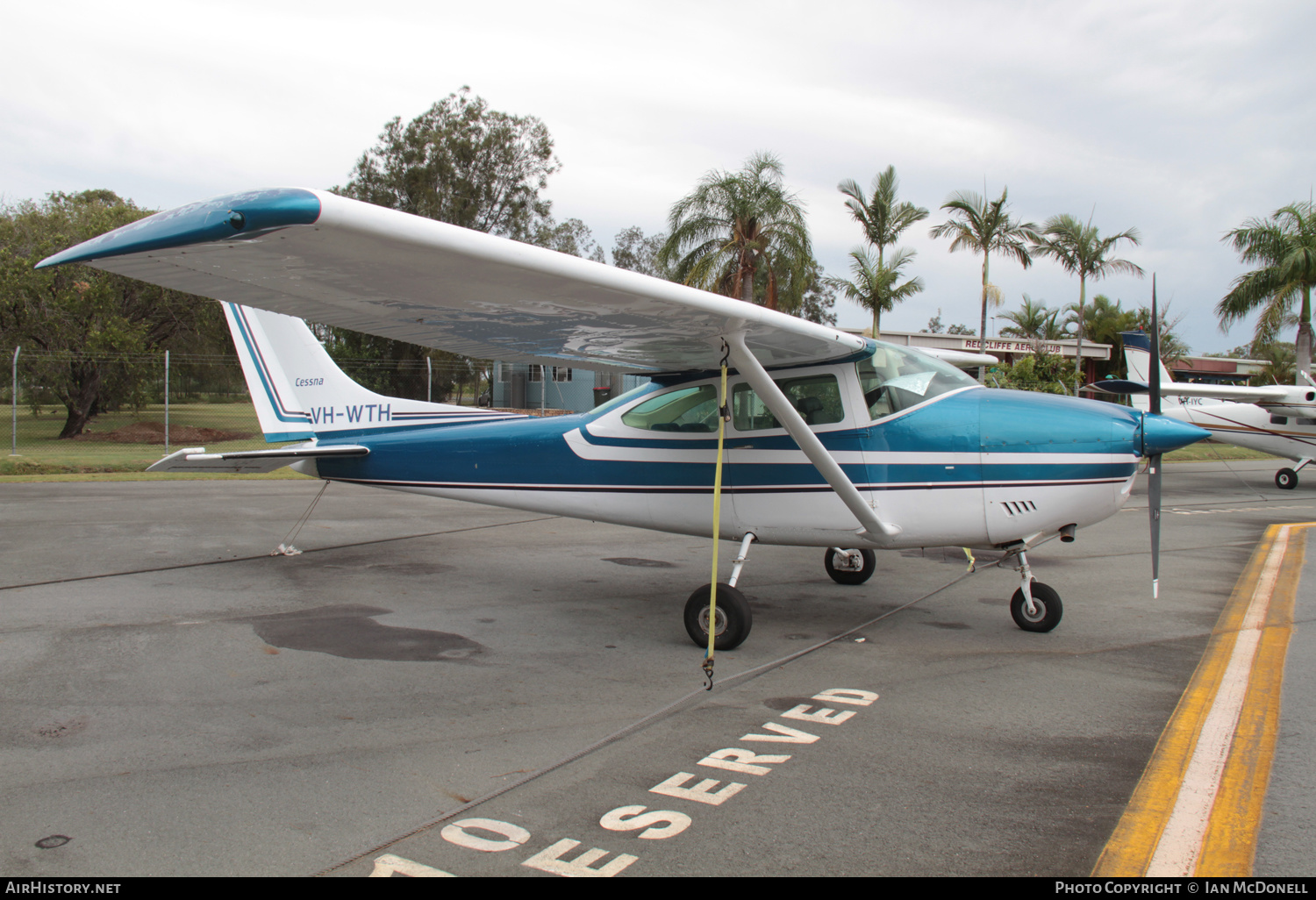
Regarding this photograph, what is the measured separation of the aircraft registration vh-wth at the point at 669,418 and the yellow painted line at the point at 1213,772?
128 cm

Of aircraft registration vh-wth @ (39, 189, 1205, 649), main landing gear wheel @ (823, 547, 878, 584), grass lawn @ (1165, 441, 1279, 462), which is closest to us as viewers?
aircraft registration vh-wth @ (39, 189, 1205, 649)

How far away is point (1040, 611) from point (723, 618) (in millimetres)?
2471

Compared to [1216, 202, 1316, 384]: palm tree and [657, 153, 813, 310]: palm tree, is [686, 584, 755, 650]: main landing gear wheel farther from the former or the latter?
[1216, 202, 1316, 384]: palm tree

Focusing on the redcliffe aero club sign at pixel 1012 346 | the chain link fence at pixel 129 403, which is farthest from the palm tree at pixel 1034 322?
the chain link fence at pixel 129 403

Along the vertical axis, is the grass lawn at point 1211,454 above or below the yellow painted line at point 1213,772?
above

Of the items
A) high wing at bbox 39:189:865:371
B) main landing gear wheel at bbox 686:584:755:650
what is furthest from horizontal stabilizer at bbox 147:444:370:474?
main landing gear wheel at bbox 686:584:755:650

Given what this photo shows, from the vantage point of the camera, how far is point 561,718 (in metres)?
4.21

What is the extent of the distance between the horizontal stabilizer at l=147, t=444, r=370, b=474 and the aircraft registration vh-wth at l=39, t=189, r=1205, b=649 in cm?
2

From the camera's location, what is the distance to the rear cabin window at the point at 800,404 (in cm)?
609

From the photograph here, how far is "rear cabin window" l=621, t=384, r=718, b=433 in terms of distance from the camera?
6.54 metres

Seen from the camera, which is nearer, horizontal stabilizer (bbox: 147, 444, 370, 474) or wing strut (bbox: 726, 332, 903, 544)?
wing strut (bbox: 726, 332, 903, 544)

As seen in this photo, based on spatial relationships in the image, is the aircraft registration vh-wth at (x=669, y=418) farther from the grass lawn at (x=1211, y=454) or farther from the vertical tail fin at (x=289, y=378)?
the grass lawn at (x=1211, y=454)

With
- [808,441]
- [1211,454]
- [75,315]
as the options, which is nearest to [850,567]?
[808,441]

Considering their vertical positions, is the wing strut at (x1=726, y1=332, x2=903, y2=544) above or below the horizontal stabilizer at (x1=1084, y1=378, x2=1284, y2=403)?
below
